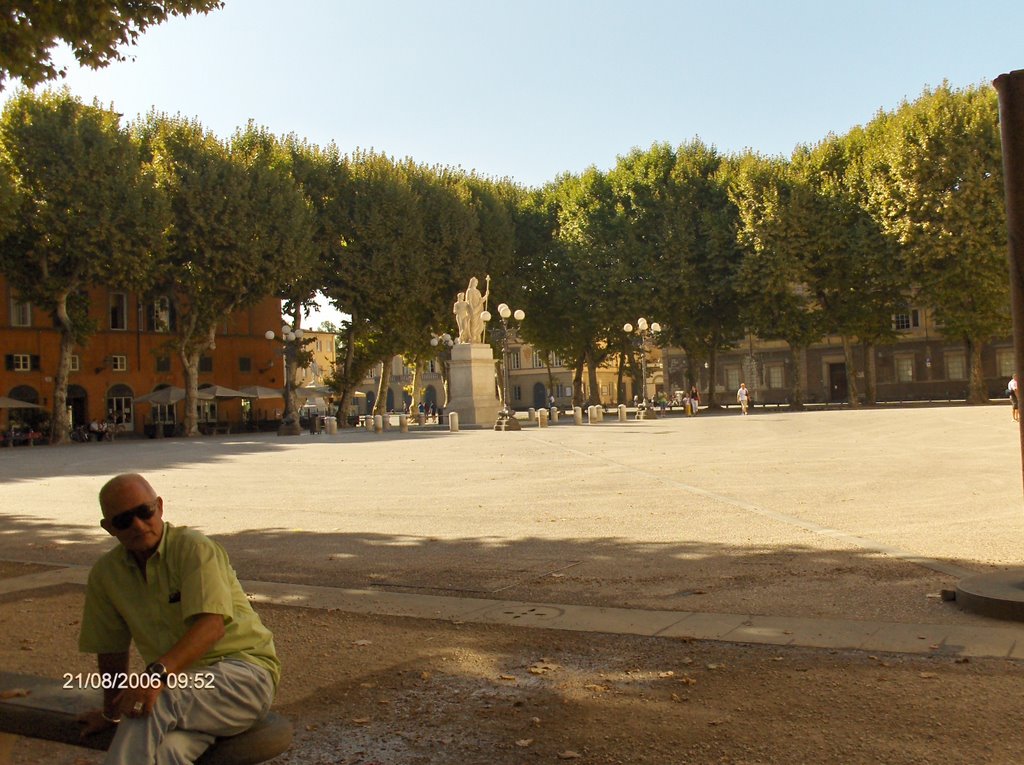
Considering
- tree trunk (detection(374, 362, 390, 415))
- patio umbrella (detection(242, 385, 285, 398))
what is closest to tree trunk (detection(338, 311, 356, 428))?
tree trunk (detection(374, 362, 390, 415))

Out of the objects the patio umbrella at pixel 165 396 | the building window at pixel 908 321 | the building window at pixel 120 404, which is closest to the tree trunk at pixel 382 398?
the patio umbrella at pixel 165 396

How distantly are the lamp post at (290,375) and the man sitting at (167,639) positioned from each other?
3740 cm

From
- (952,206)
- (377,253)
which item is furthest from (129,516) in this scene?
(952,206)

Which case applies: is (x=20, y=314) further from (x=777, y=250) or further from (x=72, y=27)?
(x=72, y=27)

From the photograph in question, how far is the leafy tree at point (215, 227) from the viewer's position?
40.4m

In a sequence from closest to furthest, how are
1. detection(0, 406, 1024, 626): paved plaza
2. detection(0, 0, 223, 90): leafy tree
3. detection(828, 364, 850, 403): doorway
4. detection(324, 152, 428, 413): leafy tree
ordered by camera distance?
1. detection(0, 406, 1024, 626): paved plaza
2. detection(0, 0, 223, 90): leafy tree
3. detection(324, 152, 428, 413): leafy tree
4. detection(828, 364, 850, 403): doorway

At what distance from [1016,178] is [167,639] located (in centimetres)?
577

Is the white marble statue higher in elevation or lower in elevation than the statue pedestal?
higher

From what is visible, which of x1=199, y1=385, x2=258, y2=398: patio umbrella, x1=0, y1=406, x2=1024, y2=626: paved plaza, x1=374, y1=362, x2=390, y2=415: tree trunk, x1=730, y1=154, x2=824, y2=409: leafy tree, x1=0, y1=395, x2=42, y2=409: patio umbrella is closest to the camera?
x1=0, y1=406, x2=1024, y2=626: paved plaza

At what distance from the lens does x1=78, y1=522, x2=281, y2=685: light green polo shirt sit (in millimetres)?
3201

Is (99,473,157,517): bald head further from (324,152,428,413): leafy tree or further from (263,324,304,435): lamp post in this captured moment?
(324,152,428,413): leafy tree

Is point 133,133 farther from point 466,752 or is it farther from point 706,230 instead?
point 466,752

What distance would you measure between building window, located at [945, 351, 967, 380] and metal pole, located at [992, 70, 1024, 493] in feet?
194

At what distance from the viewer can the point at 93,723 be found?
308 cm
